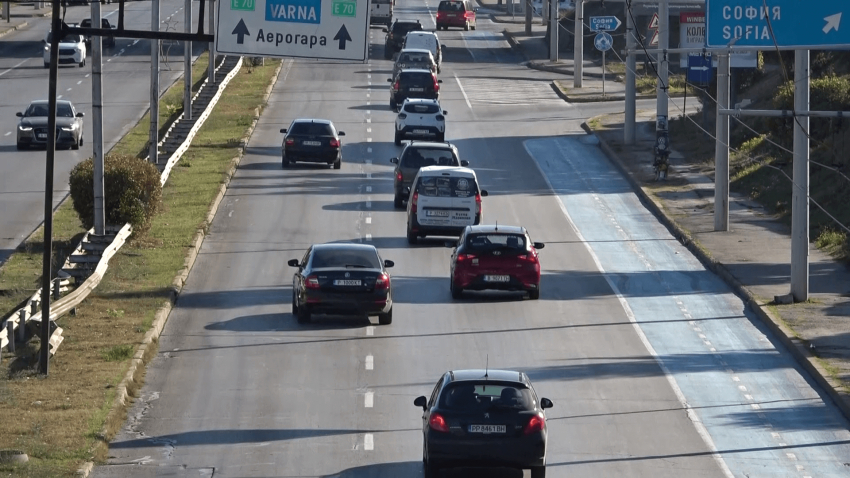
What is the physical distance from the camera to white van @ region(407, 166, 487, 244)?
33.4 m

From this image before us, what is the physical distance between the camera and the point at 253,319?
26.2 metres

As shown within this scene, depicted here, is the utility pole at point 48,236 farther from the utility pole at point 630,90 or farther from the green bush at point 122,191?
the utility pole at point 630,90

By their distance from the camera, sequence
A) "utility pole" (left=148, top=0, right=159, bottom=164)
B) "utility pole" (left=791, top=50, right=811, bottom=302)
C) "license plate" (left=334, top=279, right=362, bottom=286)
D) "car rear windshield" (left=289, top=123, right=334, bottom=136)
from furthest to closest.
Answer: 1. "car rear windshield" (left=289, top=123, right=334, bottom=136)
2. "utility pole" (left=148, top=0, right=159, bottom=164)
3. "utility pole" (left=791, top=50, right=811, bottom=302)
4. "license plate" (left=334, top=279, right=362, bottom=286)

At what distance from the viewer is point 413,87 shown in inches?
2313

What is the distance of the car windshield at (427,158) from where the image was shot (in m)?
38.4

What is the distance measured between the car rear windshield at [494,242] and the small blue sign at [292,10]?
6808 millimetres

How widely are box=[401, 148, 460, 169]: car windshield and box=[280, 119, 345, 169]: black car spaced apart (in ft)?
21.6

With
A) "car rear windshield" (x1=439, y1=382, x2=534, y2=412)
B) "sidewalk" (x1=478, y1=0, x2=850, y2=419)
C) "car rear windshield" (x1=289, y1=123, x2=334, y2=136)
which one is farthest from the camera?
"car rear windshield" (x1=289, y1=123, x2=334, y2=136)

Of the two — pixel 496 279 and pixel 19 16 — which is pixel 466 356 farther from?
pixel 19 16

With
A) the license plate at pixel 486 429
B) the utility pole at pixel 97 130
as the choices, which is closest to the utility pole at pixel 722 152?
the utility pole at pixel 97 130

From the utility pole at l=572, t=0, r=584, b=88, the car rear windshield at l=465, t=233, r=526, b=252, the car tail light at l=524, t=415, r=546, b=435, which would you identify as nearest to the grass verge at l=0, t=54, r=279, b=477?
the car tail light at l=524, t=415, r=546, b=435

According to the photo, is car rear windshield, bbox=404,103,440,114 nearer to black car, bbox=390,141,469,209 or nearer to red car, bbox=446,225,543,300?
black car, bbox=390,141,469,209

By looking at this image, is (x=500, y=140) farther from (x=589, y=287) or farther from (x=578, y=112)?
(x=589, y=287)

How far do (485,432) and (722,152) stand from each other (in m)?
22.0
